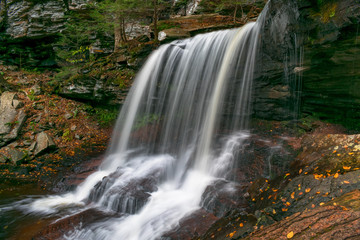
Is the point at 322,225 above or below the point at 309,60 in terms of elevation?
below

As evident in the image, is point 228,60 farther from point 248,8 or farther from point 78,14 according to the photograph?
point 78,14

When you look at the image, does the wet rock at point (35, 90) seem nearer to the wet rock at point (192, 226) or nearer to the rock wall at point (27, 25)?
Answer: the rock wall at point (27, 25)

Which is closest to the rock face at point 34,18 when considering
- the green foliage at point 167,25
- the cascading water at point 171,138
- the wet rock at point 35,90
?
the wet rock at point 35,90

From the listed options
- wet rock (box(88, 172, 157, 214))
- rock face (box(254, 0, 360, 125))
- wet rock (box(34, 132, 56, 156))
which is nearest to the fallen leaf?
wet rock (box(88, 172, 157, 214))

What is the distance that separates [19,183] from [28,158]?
1273 millimetres

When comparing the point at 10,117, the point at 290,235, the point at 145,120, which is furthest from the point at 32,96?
the point at 290,235

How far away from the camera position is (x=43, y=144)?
28.5 feet

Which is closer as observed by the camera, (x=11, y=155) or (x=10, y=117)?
(x=11, y=155)

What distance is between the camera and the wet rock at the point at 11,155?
317 inches

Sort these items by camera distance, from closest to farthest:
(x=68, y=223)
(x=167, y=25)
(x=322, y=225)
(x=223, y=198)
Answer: (x=322, y=225) → (x=223, y=198) → (x=68, y=223) → (x=167, y=25)

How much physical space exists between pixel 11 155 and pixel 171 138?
6274 mm

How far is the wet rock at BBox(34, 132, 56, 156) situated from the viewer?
855cm

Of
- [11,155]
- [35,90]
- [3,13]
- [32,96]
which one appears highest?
[3,13]

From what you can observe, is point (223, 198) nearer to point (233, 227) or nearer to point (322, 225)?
point (233, 227)
